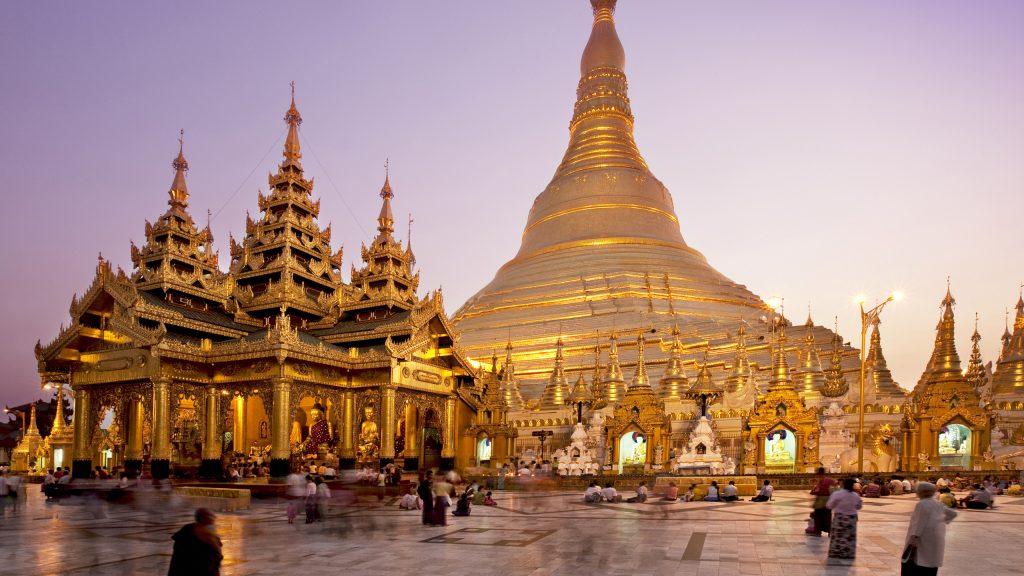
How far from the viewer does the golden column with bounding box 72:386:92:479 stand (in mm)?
24203

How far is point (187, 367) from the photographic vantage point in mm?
23719

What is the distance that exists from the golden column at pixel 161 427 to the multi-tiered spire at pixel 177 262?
4380 mm

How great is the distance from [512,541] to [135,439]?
57.4 ft

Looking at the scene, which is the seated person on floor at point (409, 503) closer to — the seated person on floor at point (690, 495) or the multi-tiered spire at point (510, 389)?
the seated person on floor at point (690, 495)

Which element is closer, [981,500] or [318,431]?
[981,500]

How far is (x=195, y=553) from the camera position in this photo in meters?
5.73

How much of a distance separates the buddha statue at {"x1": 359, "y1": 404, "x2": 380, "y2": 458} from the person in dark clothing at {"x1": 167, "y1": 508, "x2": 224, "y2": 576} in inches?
839

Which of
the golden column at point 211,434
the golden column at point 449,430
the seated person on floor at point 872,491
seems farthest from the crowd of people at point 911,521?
the golden column at point 211,434

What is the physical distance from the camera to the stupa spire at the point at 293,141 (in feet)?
103

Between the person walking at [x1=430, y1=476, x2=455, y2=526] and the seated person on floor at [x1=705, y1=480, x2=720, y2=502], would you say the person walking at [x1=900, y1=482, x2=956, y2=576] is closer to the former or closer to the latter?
the person walking at [x1=430, y1=476, x2=455, y2=526]

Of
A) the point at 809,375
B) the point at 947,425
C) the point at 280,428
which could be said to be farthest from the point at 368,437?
Result: the point at 947,425

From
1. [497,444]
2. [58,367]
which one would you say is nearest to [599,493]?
[497,444]

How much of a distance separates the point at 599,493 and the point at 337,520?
7008 millimetres

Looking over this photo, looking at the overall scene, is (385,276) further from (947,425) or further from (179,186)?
(947,425)
